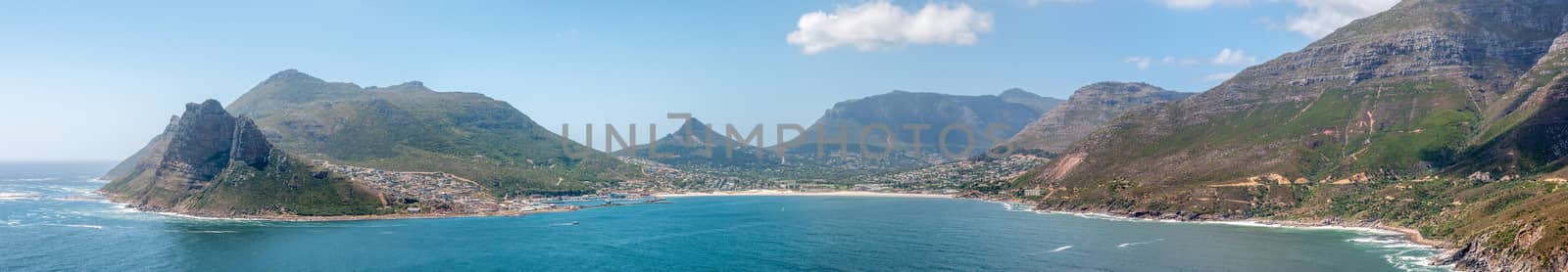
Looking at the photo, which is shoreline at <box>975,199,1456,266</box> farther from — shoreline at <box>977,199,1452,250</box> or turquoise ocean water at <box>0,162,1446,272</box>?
turquoise ocean water at <box>0,162,1446,272</box>

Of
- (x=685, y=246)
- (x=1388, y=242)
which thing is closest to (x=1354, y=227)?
(x=1388, y=242)

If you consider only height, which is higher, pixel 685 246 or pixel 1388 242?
pixel 1388 242

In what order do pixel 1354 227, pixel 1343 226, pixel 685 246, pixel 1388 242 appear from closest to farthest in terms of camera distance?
pixel 1388 242, pixel 685 246, pixel 1354 227, pixel 1343 226

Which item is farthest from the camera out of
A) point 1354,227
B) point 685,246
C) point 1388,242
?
point 1354,227

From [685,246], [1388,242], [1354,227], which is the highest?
[1354,227]

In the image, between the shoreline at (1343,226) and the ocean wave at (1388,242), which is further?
the shoreline at (1343,226)

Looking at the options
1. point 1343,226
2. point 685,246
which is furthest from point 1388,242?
point 685,246

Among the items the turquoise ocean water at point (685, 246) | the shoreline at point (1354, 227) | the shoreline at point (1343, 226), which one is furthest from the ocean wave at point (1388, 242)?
the shoreline at point (1343, 226)

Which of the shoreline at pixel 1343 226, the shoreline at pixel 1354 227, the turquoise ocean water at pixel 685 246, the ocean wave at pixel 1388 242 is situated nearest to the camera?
the turquoise ocean water at pixel 685 246

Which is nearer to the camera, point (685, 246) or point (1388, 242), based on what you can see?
point (1388, 242)

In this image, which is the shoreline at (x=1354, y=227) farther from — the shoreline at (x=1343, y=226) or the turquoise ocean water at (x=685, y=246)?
the turquoise ocean water at (x=685, y=246)

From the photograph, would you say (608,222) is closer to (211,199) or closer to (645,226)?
(645,226)

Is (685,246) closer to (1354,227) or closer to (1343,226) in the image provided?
(1343,226)
